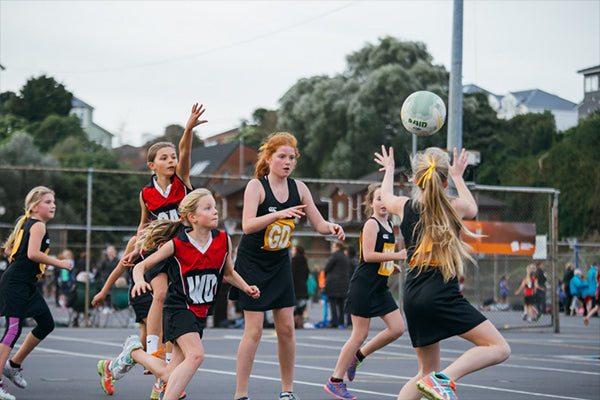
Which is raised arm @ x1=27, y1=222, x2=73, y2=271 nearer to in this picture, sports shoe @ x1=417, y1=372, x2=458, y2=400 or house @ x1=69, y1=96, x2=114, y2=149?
sports shoe @ x1=417, y1=372, x2=458, y2=400

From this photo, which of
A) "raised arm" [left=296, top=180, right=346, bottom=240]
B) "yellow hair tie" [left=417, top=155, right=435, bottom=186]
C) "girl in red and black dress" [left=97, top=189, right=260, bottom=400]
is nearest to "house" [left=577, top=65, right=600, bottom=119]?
"raised arm" [left=296, top=180, right=346, bottom=240]

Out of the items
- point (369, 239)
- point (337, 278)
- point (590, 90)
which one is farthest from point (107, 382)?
point (590, 90)

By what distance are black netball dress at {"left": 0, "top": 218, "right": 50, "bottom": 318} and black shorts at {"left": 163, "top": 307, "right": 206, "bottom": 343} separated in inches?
96.7

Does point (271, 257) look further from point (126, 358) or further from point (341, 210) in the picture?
point (341, 210)

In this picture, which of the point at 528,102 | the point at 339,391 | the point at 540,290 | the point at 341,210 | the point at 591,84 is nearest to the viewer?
the point at 339,391

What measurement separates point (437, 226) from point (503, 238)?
12233mm

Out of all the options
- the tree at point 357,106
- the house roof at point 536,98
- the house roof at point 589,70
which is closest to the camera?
the house roof at point 589,70

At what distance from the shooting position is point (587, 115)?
36.5 metres

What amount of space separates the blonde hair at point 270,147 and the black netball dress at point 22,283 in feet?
7.78

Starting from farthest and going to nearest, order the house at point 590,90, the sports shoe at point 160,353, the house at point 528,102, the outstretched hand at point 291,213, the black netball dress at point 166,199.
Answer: the house at point 528,102 < the house at point 590,90 < the black netball dress at point 166,199 < the sports shoe at point 160,353 < the outstretched hand at point 291,213

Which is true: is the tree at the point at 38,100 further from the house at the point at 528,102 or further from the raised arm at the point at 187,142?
the raised arm at the point at 187,142

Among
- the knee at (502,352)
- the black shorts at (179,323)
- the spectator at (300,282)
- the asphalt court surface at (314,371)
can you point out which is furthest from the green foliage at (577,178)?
the black shorts at (179,323)

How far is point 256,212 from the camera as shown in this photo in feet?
23.3

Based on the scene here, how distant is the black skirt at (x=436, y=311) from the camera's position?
576 centimetres
